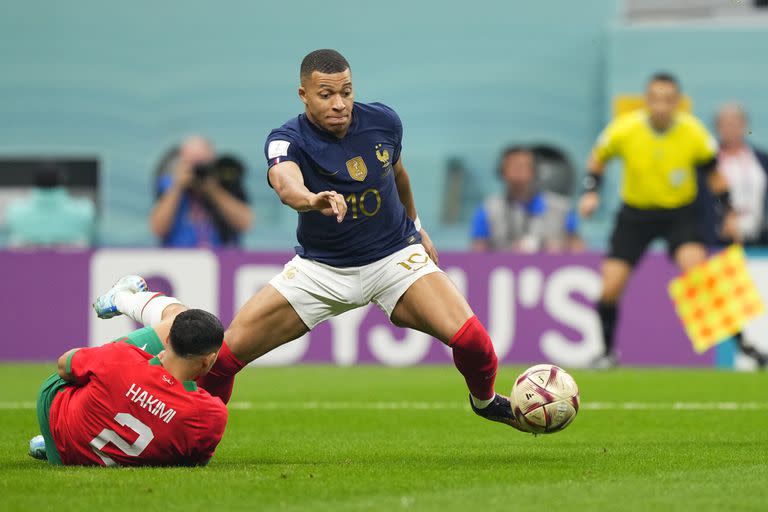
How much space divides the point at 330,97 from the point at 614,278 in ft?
23.2

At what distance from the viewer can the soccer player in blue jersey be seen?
7.38 meters

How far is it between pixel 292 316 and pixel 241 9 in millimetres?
13900

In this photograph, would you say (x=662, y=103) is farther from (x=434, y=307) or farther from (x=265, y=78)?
(x=265, y=78)

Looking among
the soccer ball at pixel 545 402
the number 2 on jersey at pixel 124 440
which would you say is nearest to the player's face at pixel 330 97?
the soccer ball at pixel 545 402

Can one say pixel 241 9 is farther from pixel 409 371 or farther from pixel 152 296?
pixel 152 296

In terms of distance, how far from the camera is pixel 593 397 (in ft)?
36.8

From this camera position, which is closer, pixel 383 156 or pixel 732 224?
pixel 383 156

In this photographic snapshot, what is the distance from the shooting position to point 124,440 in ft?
21.7

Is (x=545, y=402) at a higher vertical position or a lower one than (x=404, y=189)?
lower

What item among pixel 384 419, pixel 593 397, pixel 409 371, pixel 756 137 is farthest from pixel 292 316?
pixel 756 137

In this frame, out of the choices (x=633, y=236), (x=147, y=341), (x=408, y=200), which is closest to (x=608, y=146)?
(x=633, y=236)

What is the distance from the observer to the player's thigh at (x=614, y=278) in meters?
13.9

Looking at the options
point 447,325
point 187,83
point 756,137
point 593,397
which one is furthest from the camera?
point 187,83

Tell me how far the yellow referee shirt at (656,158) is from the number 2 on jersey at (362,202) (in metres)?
6.71
